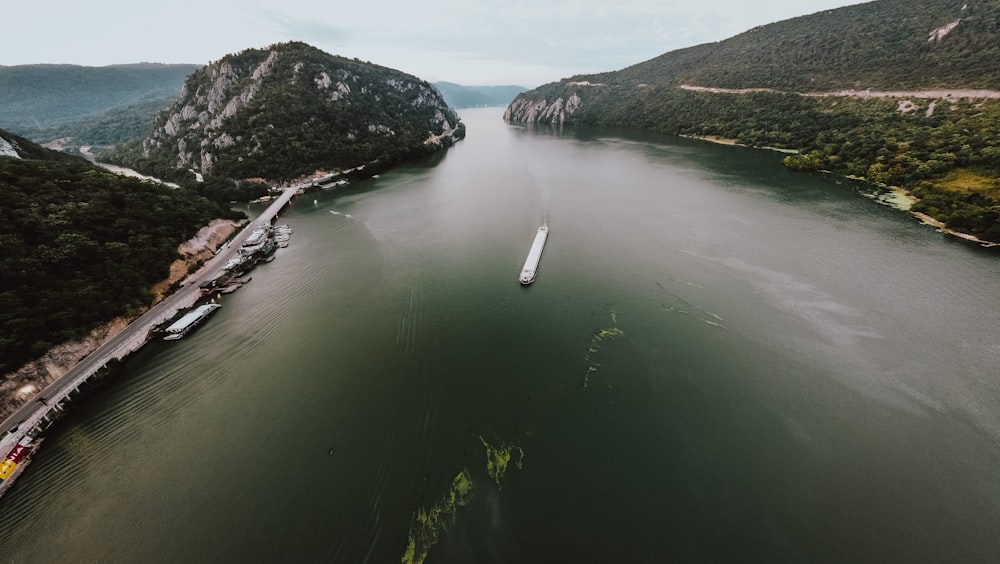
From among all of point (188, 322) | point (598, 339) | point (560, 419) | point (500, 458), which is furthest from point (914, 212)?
point (188, 322)

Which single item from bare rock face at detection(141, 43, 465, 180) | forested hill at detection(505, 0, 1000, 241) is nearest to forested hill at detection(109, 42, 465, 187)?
bare rock face at detection(141, 43, 465, 180)

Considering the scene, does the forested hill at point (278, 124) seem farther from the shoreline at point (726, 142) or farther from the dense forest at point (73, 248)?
the shoreline at point (726, 142)

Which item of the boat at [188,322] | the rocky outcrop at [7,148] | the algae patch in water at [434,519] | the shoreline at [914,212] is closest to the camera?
the algae patch in water at [434,519]

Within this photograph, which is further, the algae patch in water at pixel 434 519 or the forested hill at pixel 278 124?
the forested hill at pixel 278 124

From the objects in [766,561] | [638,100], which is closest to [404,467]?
[766,561]

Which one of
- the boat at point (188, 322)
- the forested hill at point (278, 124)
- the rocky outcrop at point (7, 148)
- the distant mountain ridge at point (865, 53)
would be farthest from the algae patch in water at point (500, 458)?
the distant mountain ridge at point (865, 53)

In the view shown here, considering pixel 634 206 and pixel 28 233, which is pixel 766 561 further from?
pixel 28 233
